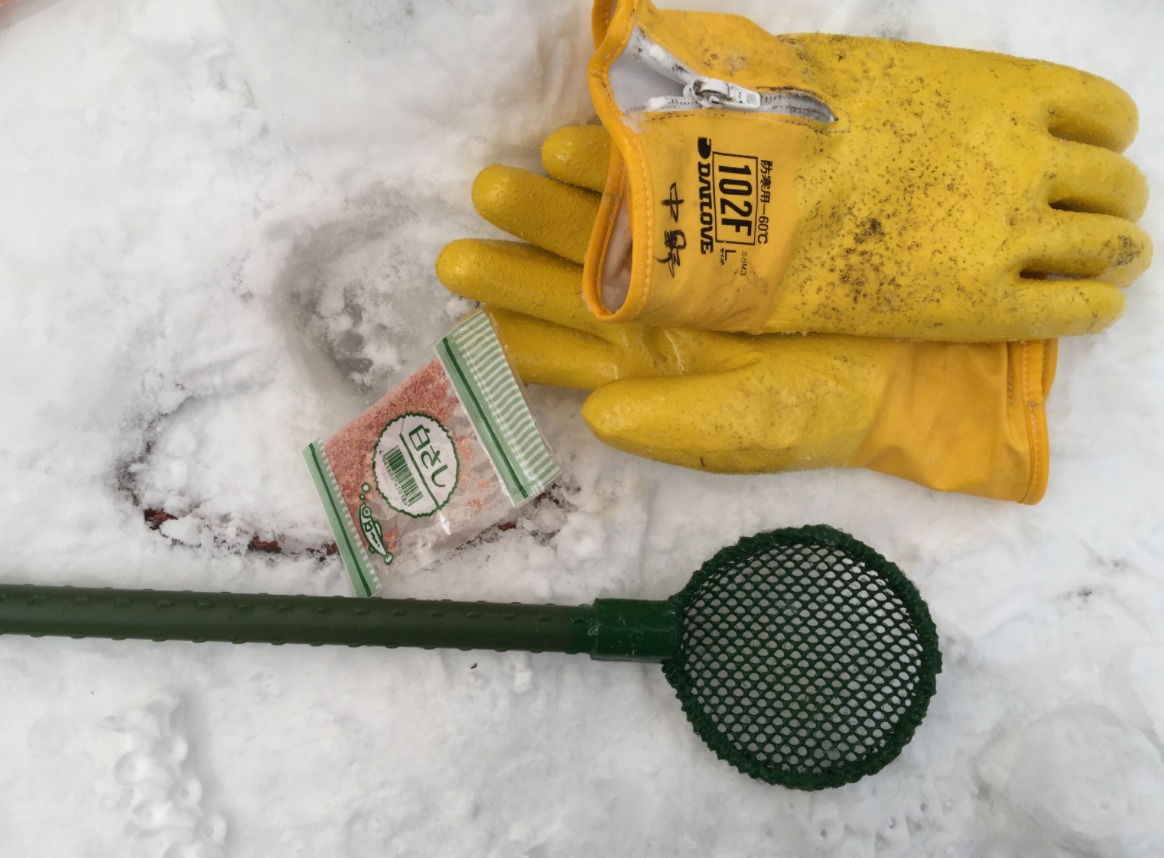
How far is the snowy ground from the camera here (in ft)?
2.86

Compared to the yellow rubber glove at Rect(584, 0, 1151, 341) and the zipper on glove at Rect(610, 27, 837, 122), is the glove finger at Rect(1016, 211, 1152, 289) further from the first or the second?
the zipper on glove at Rect(610, 27, 837, 122)

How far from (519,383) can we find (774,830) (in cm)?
52

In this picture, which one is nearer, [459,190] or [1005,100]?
[1005,100]

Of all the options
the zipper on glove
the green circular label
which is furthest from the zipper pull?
the green circular label

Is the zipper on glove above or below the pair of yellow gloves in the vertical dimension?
above

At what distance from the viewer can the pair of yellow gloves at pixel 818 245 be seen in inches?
29.6

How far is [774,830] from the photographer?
0.89 metres

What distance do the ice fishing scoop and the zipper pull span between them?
0.40 metres

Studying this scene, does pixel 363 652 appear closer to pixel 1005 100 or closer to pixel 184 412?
pixel 184 412

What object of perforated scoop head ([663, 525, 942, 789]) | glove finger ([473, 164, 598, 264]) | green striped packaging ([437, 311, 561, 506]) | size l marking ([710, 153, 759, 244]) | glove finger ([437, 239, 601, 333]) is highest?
size l marking ([710, 153, 759, 244])

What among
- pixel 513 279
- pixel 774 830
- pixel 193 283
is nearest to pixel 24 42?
pixel 193 283

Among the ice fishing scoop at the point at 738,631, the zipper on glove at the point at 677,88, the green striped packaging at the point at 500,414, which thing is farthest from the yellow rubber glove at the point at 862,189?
the ice fishing scoop at the point at 738,631

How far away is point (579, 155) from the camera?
0.84m

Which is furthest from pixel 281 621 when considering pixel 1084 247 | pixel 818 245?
pixel 1084 247
